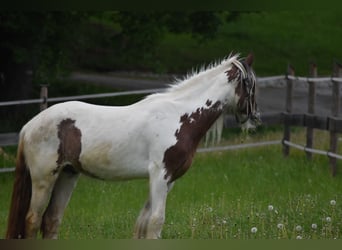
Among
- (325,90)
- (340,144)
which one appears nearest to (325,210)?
(340,144)

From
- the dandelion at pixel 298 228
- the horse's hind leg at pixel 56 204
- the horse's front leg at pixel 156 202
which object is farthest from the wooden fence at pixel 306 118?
the horse's front leg at pixel 156 202

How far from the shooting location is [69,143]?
6660 mm

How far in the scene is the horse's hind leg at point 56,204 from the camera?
698 centimetres

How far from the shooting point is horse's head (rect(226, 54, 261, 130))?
6781 mm

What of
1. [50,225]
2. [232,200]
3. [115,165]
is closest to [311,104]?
[232,200]

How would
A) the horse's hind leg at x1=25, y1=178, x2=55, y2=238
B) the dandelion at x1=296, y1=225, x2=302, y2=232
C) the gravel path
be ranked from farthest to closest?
the gravel path, the dandelion at x1=296, y1=225, x2=302, y2=232, the horse's hind leg at x1=25, y1=178, x2=55, y2=238

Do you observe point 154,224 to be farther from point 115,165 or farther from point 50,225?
point 50,225

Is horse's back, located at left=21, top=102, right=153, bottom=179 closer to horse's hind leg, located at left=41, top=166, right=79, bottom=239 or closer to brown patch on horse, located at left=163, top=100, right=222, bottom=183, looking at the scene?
brown patch on horse, located at left=163, top=100, right=222, bottom=183

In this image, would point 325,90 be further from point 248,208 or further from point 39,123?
point 39,123

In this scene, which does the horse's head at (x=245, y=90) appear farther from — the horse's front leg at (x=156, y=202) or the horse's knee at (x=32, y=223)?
the horse's knee at (x=32, y=223)

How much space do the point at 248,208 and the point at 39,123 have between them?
10.8 ft

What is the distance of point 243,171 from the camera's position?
41.5ft

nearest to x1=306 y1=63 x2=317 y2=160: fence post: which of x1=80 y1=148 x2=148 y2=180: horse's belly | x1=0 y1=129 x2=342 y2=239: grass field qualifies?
x1=0 y1=129 x2=342 y2=239: grass field

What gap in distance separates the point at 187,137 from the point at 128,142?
0.45 metres
